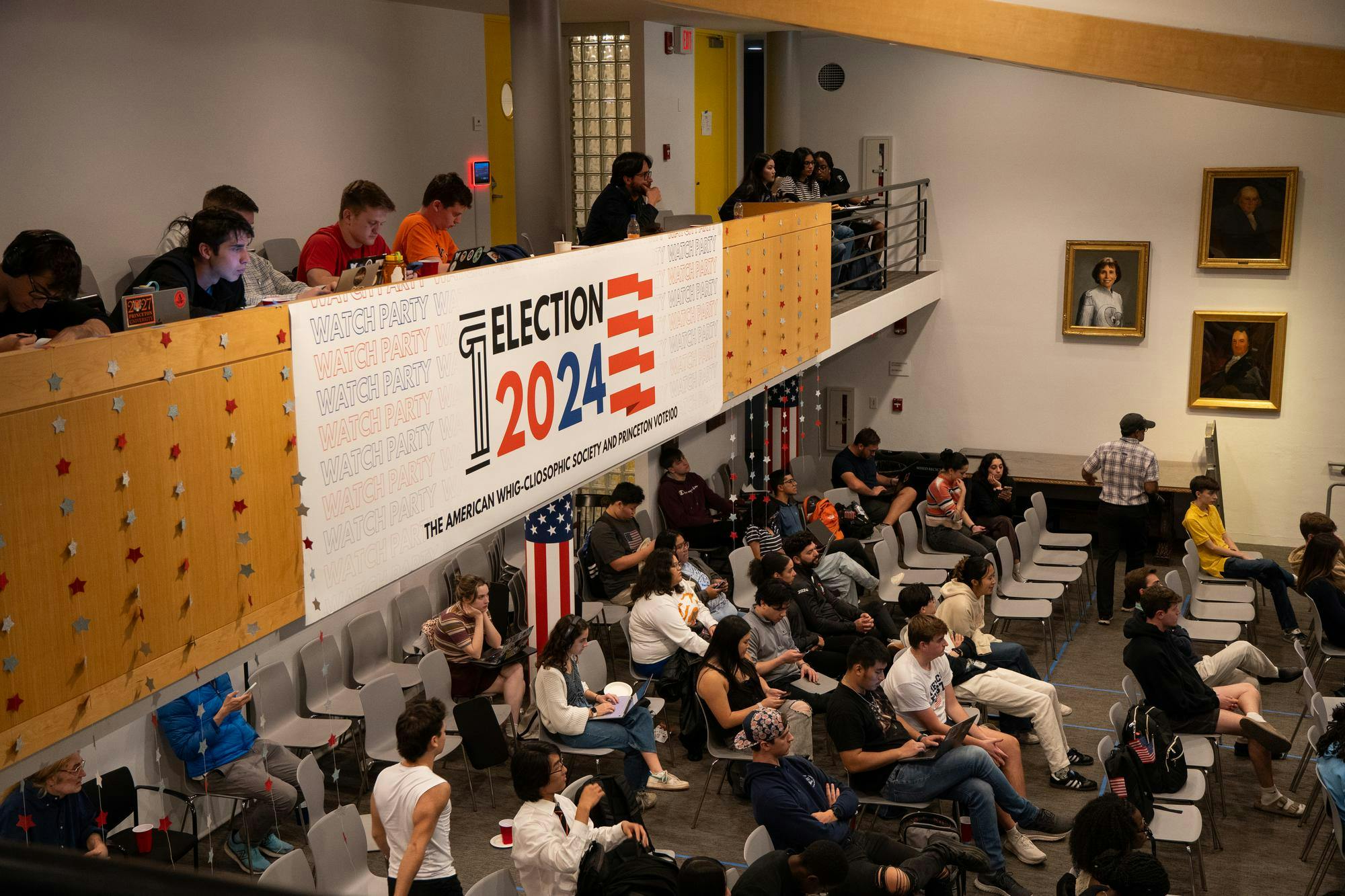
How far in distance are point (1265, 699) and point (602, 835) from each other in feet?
20.8

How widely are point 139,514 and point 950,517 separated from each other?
9140 mm

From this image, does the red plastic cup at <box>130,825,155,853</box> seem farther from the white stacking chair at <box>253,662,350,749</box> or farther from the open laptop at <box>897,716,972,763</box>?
the open laptop at <box>897,716,972,763</box>

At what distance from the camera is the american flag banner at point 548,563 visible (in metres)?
9.22

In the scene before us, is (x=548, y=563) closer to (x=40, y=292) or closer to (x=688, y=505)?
(x=688, y=505)

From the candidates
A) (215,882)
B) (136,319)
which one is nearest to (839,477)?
(136,319)

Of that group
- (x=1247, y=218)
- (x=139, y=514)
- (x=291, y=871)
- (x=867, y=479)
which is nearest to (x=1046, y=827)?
(x=291, y=871)

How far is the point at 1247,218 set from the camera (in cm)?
1416

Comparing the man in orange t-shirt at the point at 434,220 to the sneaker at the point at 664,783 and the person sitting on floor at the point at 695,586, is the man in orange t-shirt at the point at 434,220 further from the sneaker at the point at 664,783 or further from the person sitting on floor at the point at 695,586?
the sneaker at the point at 664,783

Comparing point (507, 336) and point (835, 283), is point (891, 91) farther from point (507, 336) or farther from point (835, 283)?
point (507, 336)

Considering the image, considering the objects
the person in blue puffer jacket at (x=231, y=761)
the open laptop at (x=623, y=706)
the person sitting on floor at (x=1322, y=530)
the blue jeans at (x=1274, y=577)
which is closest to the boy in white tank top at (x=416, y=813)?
the person in blue puffer jacket at (x=231, y=761)

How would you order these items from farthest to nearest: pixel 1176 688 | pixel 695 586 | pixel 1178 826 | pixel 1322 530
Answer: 1. pixel 1322 530
2. pixel 695 586
3. pixel 1176 688
4. pixel 1178 826

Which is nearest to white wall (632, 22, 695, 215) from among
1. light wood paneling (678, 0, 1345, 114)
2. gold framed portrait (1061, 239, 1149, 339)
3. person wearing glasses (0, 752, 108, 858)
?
light wood paneling (678, 0, 1345, 114)

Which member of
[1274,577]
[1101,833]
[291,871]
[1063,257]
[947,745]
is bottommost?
[1274,577]

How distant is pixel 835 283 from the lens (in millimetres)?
13281
